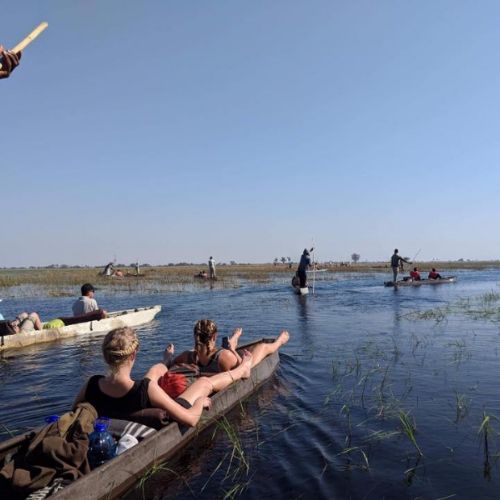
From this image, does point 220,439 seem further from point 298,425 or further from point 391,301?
point 391,301

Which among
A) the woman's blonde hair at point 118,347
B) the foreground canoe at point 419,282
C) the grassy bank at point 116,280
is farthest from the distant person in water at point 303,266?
the woman's blonde hair at point 118,347

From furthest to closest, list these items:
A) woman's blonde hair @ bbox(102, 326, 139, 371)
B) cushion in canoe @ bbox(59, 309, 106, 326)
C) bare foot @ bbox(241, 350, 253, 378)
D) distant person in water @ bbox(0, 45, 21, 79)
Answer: cushion in canoe @ bbox(59, 309, 106, 326)
bare foot @ bbox(241, 350, 253, 378)
woman's blonde hair @ bbox(102, 326, 139, 371)
distant person in water @ bbox(0, 45, 21, 79)

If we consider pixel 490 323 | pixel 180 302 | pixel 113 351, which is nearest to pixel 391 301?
pixel 490 323

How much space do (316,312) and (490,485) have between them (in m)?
14.7

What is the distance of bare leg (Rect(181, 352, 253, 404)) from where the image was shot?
241 inches

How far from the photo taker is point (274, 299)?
25.7 meters

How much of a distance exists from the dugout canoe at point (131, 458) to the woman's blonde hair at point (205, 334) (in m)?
0.73

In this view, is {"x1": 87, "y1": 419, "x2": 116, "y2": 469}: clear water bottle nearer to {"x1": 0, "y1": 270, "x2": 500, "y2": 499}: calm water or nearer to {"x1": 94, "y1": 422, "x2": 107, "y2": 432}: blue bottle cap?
{"x1": 94, "y1": 422, "x2": 107, "y2": 432}: blue bottle cap

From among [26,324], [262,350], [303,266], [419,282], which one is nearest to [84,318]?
[26,324]

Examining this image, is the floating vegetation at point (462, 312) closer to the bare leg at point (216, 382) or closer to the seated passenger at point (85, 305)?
the bare leg at point (216, 382)

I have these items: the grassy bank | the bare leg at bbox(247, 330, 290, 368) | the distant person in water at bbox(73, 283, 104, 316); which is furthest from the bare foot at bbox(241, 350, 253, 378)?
the grassy bank

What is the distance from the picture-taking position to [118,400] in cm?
516

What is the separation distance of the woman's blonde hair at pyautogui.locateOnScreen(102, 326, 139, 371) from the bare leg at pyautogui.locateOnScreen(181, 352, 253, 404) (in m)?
1.45

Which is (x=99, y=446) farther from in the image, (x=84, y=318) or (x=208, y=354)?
(x=84, y=318)
